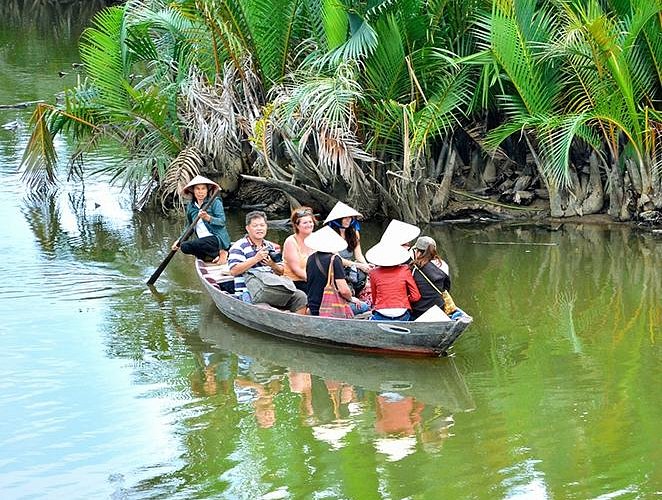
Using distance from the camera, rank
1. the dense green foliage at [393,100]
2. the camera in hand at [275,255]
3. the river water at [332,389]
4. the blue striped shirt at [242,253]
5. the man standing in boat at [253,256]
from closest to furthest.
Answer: the river water at [332,389], the man standing in boat at [253,256], the blue striped shirt at [242,253], the camera in hand at [275,255], the dense green foliage at [393,100]

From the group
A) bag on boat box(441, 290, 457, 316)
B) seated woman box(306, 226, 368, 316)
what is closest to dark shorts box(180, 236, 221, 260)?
seated woman box(306, 226, 368, 316)

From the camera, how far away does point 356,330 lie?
10008 millimetres

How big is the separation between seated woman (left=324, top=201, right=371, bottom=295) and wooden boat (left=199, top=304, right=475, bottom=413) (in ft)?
2.77

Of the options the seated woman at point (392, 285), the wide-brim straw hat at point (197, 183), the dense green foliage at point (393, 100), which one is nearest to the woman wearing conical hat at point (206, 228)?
the wide-brim straw hat at point (197, 183)

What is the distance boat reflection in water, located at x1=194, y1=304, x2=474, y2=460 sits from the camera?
8.56 metres

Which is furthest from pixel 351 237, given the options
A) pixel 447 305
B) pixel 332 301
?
pixel 447 305

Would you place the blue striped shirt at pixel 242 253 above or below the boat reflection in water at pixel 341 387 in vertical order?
above

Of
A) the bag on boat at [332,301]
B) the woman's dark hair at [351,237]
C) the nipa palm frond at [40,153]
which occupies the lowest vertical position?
the bag on boat at [332,301]

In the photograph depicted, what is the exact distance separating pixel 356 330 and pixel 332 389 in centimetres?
65

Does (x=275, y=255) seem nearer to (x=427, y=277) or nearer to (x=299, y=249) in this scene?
(x=299, y=249)

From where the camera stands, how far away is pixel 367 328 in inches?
391

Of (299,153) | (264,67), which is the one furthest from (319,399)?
(264,67)

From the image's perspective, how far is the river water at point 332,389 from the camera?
763 cm

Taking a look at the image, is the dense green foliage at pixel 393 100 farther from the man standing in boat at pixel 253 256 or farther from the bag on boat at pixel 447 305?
the bag on boat at pixel 447 305
